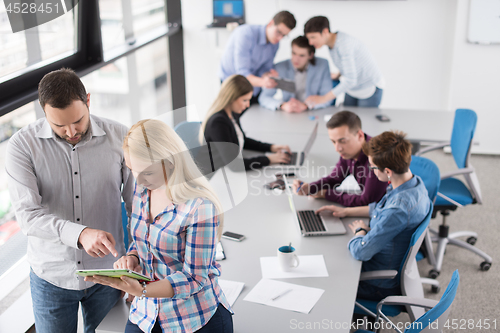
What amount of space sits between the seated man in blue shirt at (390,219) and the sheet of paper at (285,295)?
1.20 ft

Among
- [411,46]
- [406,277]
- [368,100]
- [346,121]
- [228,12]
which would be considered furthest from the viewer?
[228,12]

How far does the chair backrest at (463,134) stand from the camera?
3.21 metres

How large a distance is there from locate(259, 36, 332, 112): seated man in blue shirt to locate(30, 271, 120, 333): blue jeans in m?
2.85

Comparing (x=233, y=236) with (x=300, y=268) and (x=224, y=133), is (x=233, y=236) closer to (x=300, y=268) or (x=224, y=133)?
(x=300, y=268)

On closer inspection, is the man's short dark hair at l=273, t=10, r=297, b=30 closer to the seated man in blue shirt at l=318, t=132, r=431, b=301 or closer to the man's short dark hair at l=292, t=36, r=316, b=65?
the man's short dark hair at l=292, t=36, r=316, b=65

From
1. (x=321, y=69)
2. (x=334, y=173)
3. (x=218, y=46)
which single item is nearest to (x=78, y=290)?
(x=334, y=173)

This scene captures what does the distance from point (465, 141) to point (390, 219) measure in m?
1.55

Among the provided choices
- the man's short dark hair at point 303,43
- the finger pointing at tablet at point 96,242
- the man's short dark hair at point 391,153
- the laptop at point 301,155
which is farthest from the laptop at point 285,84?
the finger pointing at tablet at point 96,242

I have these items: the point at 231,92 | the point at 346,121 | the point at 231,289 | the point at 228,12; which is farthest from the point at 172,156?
the point at 228,12

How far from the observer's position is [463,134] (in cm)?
330

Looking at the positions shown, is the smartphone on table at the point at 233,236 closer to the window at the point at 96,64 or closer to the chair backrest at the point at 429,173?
the window at the point at 96,64

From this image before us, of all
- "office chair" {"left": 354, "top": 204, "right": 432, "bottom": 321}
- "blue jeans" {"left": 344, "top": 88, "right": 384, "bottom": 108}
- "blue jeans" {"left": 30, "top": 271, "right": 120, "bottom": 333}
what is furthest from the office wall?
"blue jeans" {"left": 30, "top": 271, "right": 120, "bottom": 333}

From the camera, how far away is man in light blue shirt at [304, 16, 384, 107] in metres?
3.99

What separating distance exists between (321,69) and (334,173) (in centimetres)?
169
